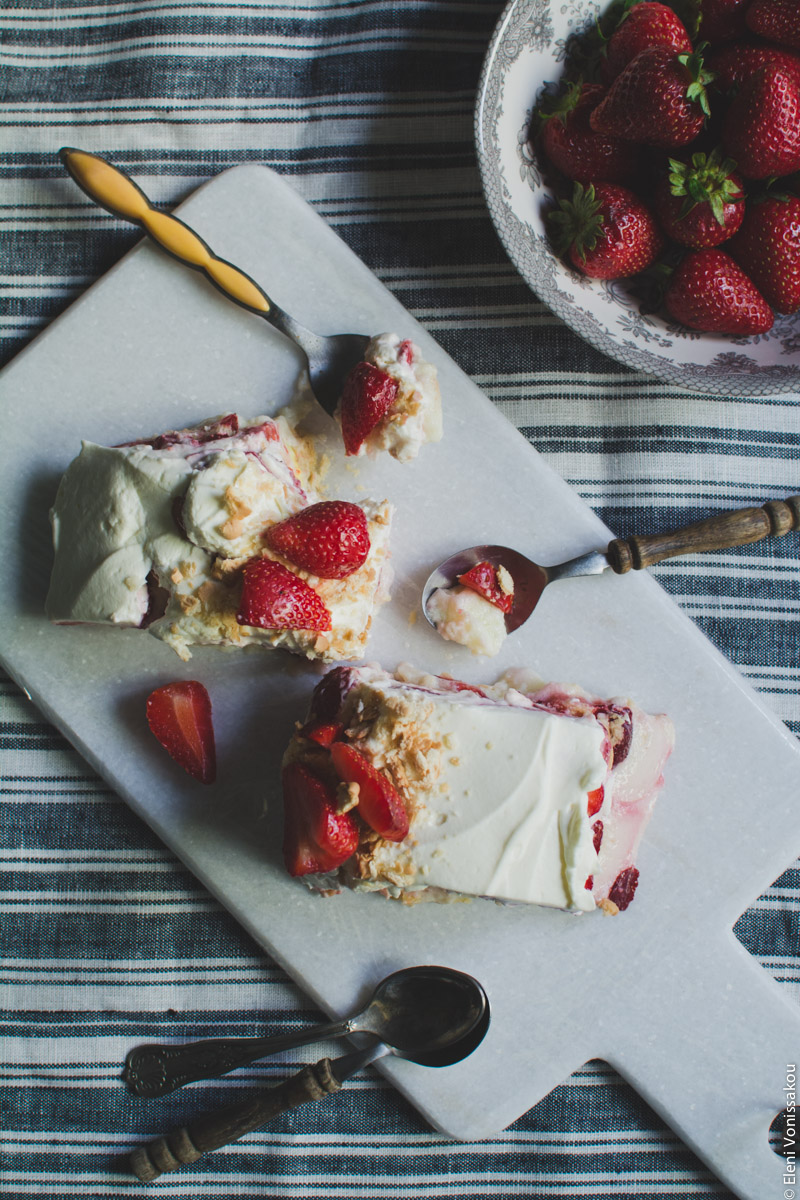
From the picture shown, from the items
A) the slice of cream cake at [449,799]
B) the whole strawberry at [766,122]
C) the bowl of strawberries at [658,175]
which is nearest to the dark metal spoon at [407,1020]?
the slice of cream cake at [449,799]

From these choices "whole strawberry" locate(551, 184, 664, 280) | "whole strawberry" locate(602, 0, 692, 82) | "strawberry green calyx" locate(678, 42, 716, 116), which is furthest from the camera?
"whole strawberry" locate(551, 184, 664, 280)

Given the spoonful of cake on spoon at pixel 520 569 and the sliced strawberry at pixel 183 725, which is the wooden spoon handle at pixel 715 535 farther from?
the sliced strawberry at pixel 183 725

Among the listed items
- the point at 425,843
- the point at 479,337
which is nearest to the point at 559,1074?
the point at 425,843

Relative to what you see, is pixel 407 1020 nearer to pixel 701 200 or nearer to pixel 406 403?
pixel 406 403

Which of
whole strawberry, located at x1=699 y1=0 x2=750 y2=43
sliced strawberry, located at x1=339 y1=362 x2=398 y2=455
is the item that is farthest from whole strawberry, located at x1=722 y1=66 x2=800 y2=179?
sliced strawberry, located at x1=339 y1=362 x2=398 y2=455

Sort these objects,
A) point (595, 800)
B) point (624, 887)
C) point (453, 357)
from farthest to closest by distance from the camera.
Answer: point (453, 357) → point (624, 887) → point (595, 800)

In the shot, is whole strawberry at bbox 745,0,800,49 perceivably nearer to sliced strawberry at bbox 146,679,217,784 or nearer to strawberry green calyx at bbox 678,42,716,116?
strawberry green calyx at bbox 678,42,716,116

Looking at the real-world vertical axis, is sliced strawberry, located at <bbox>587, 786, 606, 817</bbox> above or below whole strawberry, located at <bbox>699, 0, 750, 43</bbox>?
below

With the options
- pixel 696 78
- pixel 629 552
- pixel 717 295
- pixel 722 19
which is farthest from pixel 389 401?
pixel 722 19
